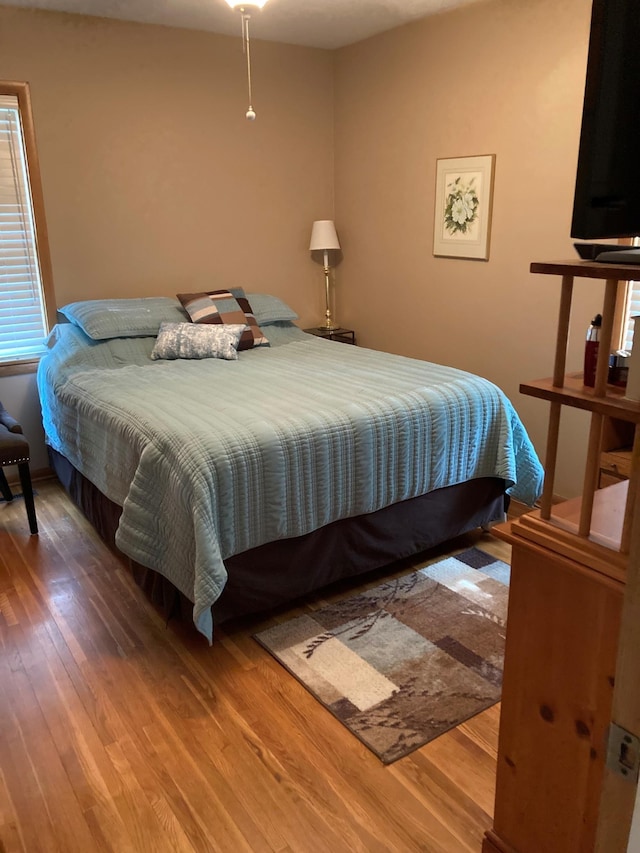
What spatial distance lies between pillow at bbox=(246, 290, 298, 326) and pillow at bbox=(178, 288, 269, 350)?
0.25 ft

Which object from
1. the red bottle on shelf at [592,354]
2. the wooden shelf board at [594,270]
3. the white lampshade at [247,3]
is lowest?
the red bottle on shelf at [592,354]

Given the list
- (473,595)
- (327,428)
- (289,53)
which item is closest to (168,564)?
(327,428)

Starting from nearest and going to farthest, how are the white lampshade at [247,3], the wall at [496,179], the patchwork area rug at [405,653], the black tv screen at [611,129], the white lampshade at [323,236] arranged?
the black tv screen at [611,129]
the patchwork area rug at [405,653]
the white lampshade at [247,3]
the wall at [496,179]
the white lampshade at [323,236]

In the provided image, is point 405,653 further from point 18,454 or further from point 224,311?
point 224,311

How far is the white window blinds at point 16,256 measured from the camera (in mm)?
3539

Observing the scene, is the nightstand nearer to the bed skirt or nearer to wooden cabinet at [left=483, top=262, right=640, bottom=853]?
the bed skirt

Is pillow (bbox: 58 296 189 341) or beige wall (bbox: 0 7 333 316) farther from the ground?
beige wall (bbox: 0 7 333 316)

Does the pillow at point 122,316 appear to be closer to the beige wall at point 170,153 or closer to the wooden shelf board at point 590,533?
the beige wall at point 170,153

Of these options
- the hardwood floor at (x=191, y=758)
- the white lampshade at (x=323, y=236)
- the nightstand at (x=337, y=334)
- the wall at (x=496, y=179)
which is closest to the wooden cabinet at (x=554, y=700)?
the hardwood floor at (x=191, y=758)

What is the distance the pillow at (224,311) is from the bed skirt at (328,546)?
113cm

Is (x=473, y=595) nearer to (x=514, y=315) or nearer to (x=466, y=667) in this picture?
(x=466, y=667)

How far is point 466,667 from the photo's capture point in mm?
Answer: 2283

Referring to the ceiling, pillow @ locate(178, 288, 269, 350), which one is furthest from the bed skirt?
Answer: the ceiling

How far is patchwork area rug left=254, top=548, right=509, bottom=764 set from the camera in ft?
6.74
